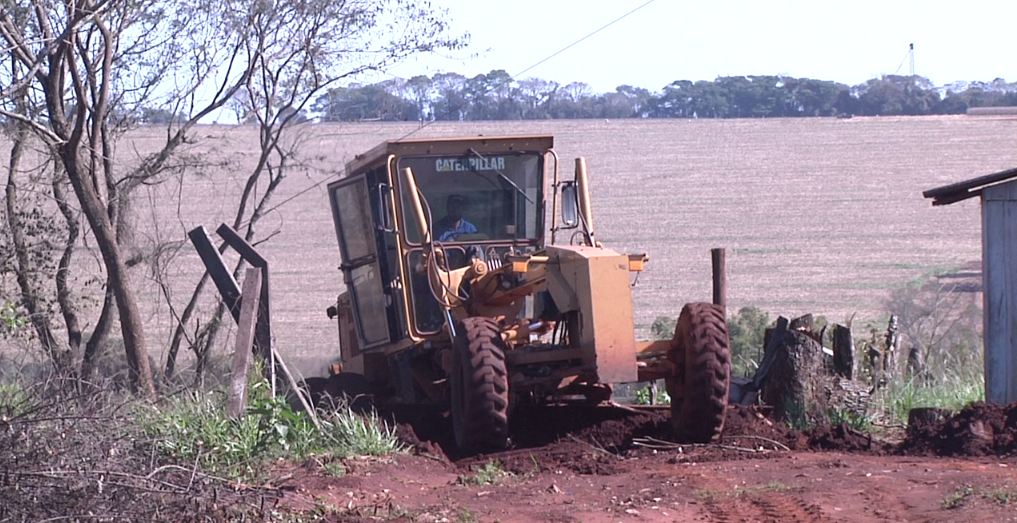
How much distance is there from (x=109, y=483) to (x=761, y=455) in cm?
471

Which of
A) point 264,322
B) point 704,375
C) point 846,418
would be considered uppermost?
point 264,322

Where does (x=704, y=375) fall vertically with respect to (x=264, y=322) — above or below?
below

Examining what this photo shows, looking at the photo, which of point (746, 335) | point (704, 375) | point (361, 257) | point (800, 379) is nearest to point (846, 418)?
point (800, 379)

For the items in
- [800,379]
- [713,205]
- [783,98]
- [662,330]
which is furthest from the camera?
[783,98]

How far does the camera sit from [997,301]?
11391 millimetres

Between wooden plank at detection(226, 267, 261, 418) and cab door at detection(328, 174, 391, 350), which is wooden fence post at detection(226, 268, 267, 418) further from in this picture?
cab door at detection(328, 174, 391, 350)

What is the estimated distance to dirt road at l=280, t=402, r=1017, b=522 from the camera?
667 cm

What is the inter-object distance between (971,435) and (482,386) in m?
3.49

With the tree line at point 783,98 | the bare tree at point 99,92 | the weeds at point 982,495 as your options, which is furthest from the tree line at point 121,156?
the tree line at point 783,98

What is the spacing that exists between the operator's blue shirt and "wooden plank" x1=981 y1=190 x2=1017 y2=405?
4908 millimetres

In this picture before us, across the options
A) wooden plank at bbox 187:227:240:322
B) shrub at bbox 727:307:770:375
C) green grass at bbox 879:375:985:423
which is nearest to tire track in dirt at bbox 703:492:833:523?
wooden plank at bbox 187:227:240:322

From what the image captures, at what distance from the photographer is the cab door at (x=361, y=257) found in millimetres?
11180

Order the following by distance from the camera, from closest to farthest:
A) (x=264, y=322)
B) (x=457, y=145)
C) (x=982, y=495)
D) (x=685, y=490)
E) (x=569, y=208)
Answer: (x=982, y=495) < (x=685, y=490) < (x=264, y=322) < (x=569, y=208) < (x=457, y=145)

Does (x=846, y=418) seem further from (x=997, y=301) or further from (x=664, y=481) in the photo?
(x=664, y=481)
